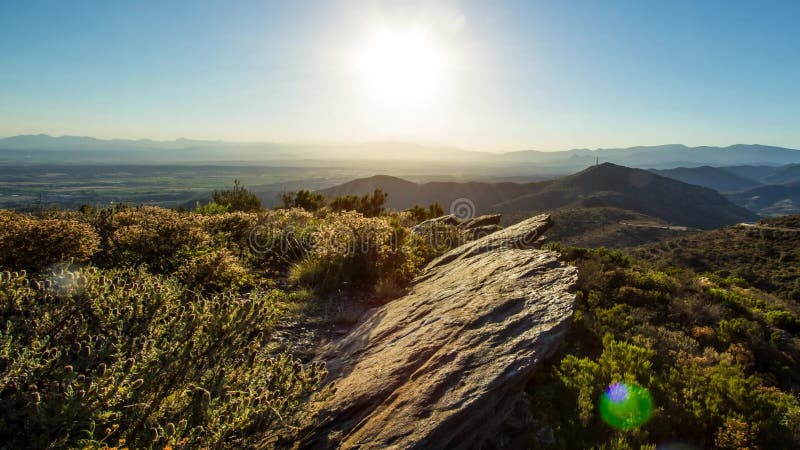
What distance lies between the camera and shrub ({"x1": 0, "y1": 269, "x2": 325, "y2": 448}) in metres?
2.28

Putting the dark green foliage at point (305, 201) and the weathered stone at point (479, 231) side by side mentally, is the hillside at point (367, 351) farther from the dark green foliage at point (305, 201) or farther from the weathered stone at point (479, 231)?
the dark green foliage at point (305, 201)

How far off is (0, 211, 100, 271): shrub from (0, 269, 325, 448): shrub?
9.13 ft

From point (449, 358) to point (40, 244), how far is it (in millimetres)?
6811

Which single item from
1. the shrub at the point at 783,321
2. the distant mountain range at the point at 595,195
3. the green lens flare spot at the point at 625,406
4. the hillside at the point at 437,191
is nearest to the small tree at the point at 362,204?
the shrub at the point at 783,321

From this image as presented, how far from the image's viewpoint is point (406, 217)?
1588 cm

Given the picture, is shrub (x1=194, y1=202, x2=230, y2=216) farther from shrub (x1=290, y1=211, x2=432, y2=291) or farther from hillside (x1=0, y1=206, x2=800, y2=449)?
shrub (x1=290, y1=211, x2=432, y2=291)

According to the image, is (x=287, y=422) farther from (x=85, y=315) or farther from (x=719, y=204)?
(x=719, y=204)

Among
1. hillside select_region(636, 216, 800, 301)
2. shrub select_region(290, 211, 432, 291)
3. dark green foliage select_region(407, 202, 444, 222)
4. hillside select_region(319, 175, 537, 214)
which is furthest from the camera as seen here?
hillside select_region(319, 175, 537, 214)

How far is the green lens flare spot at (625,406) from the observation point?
155 inches

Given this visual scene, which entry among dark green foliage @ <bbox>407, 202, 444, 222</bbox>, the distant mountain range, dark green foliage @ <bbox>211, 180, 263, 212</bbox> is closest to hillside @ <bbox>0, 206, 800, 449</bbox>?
dark green foliage @ <bbox>211, 180, 263, 212</bbox>

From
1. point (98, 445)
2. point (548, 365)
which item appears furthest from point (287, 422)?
point (548, 365)

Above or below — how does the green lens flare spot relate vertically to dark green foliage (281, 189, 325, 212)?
below

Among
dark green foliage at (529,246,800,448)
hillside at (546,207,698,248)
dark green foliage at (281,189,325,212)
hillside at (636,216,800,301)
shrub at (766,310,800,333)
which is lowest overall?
hillside at (546,207,698,248)

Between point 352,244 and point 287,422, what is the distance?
193 inches
